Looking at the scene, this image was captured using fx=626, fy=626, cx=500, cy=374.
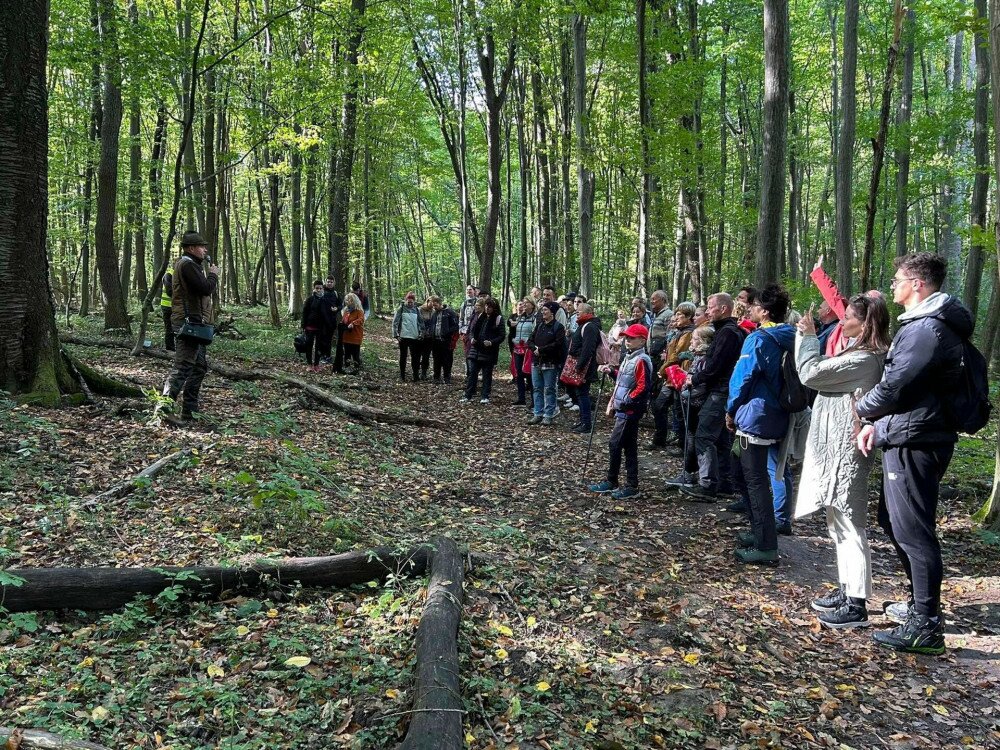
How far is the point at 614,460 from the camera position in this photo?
7355mm

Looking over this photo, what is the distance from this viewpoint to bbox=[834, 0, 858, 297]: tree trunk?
10.7 metres

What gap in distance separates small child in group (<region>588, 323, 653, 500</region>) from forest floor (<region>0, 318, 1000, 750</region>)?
0.36m

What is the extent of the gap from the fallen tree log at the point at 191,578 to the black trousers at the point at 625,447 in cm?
325

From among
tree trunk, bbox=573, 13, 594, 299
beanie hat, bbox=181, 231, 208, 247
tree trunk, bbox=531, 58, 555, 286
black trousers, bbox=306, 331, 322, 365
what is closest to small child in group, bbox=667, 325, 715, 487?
beanie hat, bbox=181, 231, 208, 247

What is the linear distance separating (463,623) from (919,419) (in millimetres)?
3112

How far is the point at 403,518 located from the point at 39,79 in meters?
5.99

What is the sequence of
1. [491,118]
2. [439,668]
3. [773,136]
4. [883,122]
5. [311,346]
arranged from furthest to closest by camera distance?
1. [491,118]
2. [311,346]
3. [883,122]
4. [773,136]
5. [439,668]

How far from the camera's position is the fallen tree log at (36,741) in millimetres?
2469

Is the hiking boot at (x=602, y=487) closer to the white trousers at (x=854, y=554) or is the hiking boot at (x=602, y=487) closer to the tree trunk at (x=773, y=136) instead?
the white trousers at (x=854, y=554)

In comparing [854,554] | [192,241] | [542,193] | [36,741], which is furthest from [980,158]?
[36,741]

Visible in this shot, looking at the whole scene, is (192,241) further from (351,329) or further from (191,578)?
(351,329)

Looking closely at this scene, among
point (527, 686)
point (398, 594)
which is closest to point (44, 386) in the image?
point (398, 594)

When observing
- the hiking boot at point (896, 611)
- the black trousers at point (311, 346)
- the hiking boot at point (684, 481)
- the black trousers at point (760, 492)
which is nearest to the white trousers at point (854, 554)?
the hiking boot at point (896, 611)

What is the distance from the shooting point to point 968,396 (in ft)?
12.6
